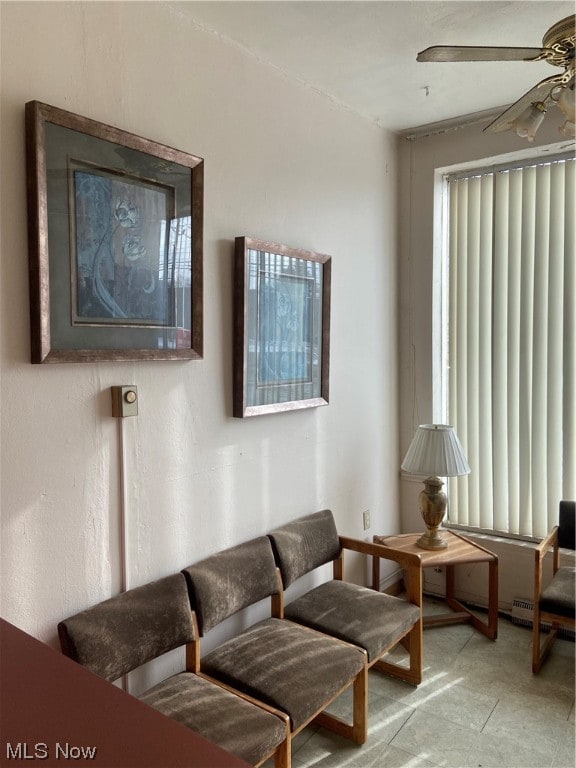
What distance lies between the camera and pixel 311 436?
2.79m

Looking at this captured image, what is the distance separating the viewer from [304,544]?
2531 millimetres

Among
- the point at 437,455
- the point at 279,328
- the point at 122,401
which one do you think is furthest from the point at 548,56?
the point at 437,455

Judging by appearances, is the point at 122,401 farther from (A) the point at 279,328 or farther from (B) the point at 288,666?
(B) the point at 288,666

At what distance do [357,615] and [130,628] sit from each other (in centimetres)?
101

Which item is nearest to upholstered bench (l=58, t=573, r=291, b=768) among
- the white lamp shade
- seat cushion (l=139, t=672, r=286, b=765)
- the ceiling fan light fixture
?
seat cushion (l=139, t=672, r=286, b=765)

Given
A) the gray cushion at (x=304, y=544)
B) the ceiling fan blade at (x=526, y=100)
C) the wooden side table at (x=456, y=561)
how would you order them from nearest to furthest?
1. the ceiling fan blade at (x=526, y=100)
2. the gray cushion at (x=304, y=544)
3. the wooden side table at (x=456, y=561)

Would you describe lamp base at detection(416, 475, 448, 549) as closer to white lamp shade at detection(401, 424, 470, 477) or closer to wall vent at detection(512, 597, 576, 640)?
white lamp shade at detection(401, 424, 470, 477)

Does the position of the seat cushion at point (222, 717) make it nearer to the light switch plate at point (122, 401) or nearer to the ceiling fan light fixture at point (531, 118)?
the light switch plate at point (122, 401)

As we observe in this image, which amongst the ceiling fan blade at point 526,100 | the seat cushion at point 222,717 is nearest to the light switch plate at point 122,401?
the seat cushion at point 222,717

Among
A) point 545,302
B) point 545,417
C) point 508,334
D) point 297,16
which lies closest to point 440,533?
point 545,417

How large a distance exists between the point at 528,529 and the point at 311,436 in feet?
4.59

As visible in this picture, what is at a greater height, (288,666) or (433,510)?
(433,510)

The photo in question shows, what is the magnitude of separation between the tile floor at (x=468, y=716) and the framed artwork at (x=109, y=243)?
164 centimetres

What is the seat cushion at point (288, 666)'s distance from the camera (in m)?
1.83
